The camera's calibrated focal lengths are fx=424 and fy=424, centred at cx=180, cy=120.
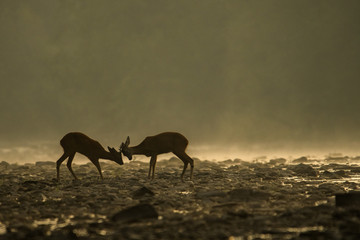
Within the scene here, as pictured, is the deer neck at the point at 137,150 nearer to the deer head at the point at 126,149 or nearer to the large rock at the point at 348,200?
the deer head at the point at 126,149

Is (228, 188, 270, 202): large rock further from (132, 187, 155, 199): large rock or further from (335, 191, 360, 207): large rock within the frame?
(132, 187, 155, 199): large rock

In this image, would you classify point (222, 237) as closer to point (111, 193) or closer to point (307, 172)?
point (111, 193)

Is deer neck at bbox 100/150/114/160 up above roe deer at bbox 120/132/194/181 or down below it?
below

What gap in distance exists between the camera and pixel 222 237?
7.81 m

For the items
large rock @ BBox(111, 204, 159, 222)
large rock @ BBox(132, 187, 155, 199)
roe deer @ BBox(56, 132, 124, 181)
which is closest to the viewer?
large rock @ BBox(111, 204, 159, 222)

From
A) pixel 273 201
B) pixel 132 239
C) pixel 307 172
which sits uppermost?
pixel 307 172

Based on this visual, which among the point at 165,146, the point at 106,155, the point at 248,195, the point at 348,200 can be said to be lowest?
the point at 348,200

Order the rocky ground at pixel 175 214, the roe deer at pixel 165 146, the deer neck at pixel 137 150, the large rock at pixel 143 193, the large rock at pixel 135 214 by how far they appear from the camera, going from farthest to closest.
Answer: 1. the deer neck at pixel 137 150
2. the roe deer at pixel 165 146
3. the large rock at pixel 143 193
4. the large rock at pixel 135 214
5. the rocky ground at pixel 175 214

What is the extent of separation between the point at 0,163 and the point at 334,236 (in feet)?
106

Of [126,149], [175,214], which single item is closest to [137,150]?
[126,149]

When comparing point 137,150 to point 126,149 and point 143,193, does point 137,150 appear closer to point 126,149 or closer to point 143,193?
point 126,149

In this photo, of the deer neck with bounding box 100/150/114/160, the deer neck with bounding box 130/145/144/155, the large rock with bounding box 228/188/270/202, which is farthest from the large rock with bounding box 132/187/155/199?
the deer neck with bounding box 130/145/144/155

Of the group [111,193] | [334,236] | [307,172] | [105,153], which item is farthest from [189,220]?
[307,172]

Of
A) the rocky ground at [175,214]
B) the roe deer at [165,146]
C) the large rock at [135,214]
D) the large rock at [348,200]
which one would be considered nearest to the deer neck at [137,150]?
the roe deer at [165,146]
